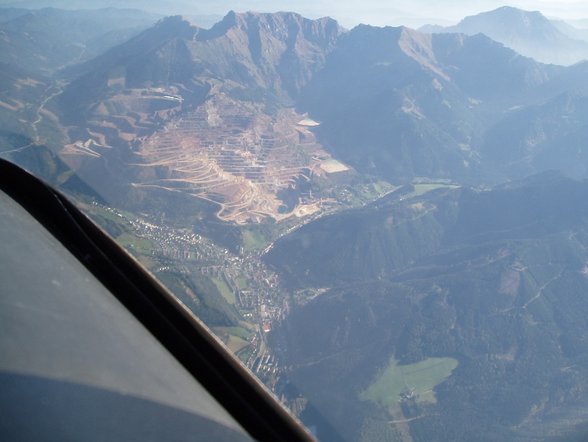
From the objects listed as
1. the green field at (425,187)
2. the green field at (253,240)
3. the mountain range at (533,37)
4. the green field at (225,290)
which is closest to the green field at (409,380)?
the green field at (225,290)

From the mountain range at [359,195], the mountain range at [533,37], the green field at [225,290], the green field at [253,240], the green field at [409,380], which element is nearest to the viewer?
the green field at [409,380]

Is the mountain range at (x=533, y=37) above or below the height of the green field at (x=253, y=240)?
below

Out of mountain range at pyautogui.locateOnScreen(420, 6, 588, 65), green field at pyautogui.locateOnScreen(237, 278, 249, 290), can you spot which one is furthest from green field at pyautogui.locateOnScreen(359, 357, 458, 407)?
mountain range at pyautogui.locateOnScreen(420, 6, 588, 65)

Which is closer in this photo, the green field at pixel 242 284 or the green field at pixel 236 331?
the green field at pixel 236 331

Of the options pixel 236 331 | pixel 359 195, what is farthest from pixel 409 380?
pixel 359 195

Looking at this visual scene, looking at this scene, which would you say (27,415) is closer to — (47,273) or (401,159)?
(47,273)

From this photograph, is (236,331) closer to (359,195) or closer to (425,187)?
(359,195)

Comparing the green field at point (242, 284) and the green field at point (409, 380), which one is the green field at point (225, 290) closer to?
the green field at point (242, 284)

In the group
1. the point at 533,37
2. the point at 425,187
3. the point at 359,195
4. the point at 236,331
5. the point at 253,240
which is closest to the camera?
the point at 236,331
